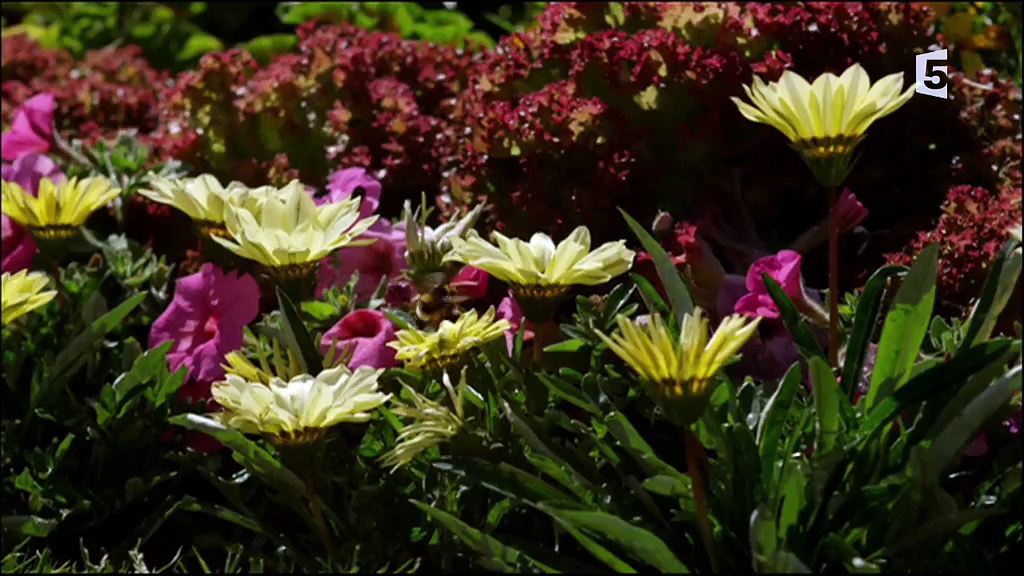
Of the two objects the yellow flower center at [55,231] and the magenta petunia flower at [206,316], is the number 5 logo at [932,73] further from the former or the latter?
the yellow flower center at [55,231]

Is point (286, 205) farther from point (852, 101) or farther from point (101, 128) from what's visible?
point (101, 128)

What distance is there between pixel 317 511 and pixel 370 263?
67 cm

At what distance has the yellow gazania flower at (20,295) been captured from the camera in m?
1.60

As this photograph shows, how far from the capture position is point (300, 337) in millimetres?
1544

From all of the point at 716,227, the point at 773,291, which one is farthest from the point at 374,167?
the point at 773,291

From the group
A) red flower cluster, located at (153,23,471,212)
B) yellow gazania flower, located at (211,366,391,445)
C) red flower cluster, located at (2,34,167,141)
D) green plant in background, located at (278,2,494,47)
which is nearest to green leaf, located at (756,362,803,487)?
yellow gazania flower, located at (211,366,391,445)

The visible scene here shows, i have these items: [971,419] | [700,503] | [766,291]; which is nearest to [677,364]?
[700,503]

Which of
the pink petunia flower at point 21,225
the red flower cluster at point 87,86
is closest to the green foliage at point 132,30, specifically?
the red flower cluster at point 87,86

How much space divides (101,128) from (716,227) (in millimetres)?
1652

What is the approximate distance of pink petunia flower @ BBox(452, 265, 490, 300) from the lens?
5.70 feet

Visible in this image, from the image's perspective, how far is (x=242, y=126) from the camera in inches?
95.3

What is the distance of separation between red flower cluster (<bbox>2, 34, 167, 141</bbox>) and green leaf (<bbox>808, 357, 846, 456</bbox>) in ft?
6.52

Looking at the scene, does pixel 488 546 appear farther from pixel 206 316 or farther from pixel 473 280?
pixel 206 316

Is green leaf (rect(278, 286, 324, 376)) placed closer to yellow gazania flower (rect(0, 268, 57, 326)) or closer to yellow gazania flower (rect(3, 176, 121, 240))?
yellow gazania flower (rect(0, 268, 57, 326))
